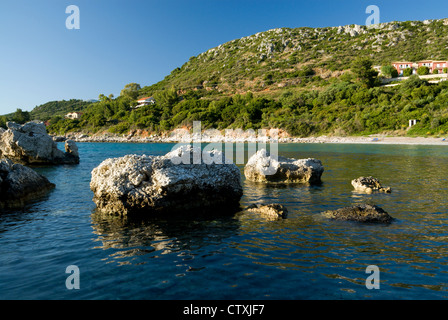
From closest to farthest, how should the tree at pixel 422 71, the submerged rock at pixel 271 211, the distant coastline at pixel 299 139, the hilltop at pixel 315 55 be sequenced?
the submerged rock at pixel 271 211 → the distant coastline at pixel 299 139 → the tree at pixel 422 71 → the hilltop at pixel 315 55

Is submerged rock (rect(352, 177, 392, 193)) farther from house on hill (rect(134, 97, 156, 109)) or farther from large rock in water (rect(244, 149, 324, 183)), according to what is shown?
house on hill (rect(134, 97, 156, 109))

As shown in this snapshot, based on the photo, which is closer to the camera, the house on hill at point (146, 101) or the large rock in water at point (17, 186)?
the large rock in water at point (17, 186)

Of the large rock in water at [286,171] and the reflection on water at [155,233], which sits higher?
the large rock in water at [286,171]

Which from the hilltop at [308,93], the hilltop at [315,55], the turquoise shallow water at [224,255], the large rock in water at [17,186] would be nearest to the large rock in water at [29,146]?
the large rock in water at [17,186]

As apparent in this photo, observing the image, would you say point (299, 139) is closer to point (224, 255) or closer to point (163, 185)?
point (163, 185)

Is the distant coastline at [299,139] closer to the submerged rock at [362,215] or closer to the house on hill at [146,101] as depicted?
the house on hill at [146,101]

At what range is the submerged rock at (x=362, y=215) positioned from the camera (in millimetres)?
10312

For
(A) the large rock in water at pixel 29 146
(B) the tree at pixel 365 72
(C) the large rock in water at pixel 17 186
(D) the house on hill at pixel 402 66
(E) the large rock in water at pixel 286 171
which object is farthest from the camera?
(D) the house on hill at pixel 402 66

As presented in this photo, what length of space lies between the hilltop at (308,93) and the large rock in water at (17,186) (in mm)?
68747

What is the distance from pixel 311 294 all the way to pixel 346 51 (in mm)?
172995
